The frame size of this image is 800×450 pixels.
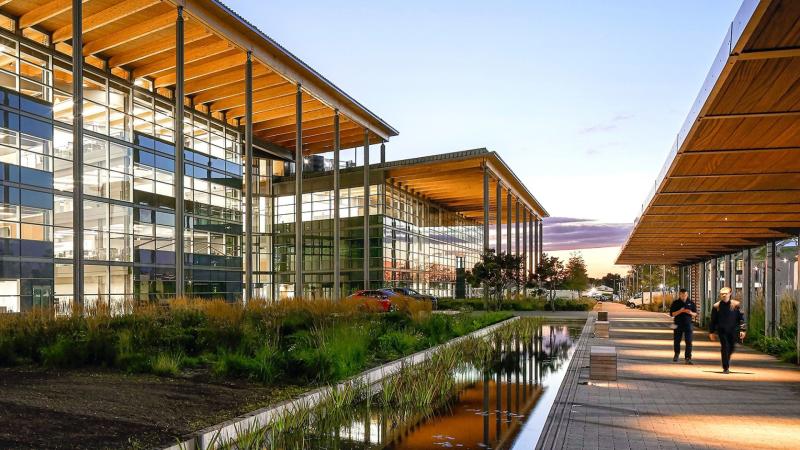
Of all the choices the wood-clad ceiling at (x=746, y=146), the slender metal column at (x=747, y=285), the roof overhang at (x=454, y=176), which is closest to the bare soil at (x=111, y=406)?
the wood-clad ceiling at (x=746, y=146)

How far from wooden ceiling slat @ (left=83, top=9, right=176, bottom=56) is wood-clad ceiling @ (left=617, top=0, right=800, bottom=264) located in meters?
20.4

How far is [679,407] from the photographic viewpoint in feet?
32.3

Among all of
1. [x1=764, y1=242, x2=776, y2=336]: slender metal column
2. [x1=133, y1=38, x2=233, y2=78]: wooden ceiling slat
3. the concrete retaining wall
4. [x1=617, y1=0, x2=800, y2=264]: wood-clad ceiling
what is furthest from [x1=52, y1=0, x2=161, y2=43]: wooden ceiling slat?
[x1=764, y1=242, x2=776, y2=336]: slender metal column

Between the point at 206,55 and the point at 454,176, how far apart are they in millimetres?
23330

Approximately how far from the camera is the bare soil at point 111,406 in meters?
6.61

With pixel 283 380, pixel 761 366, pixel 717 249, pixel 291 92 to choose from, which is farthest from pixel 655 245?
pixel 283 380

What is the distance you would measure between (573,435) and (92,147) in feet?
92.8

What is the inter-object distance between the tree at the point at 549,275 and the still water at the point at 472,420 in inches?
1418

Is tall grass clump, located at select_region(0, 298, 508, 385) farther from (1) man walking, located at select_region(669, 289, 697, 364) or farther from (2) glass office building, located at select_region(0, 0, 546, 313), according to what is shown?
(1) man walking, located at select_region(669, 289, 697, 364)

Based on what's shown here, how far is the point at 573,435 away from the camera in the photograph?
793cm

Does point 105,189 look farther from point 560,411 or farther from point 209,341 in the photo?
point 560,411

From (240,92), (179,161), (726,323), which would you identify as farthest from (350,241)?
(726,323)

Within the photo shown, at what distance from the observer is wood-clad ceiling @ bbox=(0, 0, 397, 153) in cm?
2661

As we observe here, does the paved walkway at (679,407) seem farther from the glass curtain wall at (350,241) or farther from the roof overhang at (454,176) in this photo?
the glass curtain wall at (350,241)
